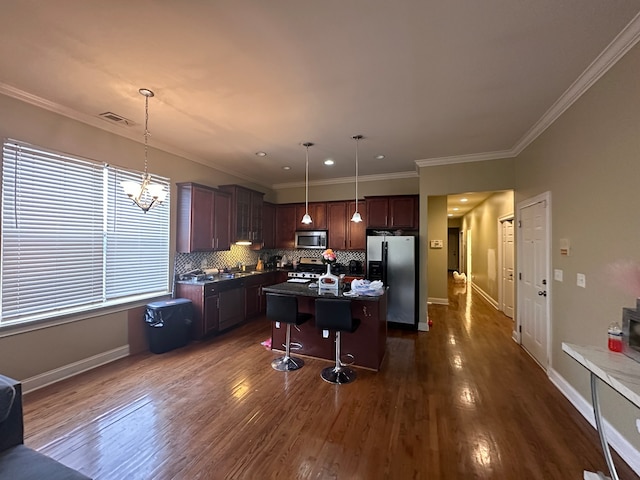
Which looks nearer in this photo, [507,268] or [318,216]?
[507,268]

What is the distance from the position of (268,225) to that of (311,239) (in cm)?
107

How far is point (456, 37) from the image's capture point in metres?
1.89

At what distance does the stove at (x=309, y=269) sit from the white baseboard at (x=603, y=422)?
379 cm

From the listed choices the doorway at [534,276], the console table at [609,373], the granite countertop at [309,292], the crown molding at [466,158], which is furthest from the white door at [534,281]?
the granite countertop at [309,292]

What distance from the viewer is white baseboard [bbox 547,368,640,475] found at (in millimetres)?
1850

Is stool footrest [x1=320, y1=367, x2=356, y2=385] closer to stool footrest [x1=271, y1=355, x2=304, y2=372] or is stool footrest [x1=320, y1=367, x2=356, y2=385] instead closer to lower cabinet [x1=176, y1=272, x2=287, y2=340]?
stool footrest [x1=271, y1=355, x2=304, y2=372]

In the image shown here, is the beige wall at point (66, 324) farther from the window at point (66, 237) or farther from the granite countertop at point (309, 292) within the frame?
the granite countertop at point (309, 292)

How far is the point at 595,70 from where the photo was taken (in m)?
2.18

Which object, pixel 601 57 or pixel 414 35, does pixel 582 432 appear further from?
pixel 414 35

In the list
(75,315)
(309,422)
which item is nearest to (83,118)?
(75,315)

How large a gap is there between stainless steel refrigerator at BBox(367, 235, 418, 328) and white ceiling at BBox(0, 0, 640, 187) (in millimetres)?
1885

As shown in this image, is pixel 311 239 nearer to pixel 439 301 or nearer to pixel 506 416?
pixel 439 301

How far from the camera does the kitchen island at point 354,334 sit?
127 inches

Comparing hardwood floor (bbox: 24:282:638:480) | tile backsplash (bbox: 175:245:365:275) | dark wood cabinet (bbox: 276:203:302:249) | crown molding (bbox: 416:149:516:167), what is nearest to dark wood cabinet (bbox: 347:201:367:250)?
tile backsplash (bbox: 175:245:365:275)
